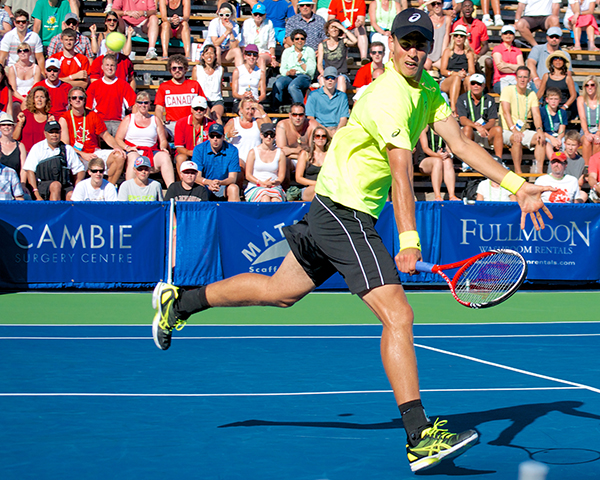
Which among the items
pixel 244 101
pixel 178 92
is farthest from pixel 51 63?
pixel 244 101

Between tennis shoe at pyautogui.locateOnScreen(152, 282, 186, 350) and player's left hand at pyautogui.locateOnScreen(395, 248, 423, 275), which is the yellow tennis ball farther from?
player's left hand at pyautogui.locateOnScreen(395, 248, 423, 275)

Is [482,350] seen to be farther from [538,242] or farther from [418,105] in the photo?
[538,242]

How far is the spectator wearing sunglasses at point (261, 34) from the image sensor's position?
1552 cm

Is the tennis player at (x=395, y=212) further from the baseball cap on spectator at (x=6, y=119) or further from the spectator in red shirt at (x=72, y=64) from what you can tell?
the spectator in red shirt at (x=72, y=64)

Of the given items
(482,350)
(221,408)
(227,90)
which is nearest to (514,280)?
(221,408)

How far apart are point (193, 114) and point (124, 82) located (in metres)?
1.53

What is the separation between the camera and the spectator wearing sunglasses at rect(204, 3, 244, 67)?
15484 millimetres

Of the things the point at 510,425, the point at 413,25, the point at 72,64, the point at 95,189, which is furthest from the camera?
the point at 72,64

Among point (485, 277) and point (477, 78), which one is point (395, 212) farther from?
point (477, 78)

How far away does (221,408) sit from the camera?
4941mm

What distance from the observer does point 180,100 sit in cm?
1380

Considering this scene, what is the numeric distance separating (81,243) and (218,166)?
241 cm

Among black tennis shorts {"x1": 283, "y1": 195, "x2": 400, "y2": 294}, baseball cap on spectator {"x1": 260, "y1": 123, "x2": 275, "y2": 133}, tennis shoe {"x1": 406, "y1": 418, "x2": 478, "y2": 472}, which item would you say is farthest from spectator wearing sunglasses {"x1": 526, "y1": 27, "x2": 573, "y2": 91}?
tennis shoe {"x1": 406, "y1": 418, "x2": 478, "y2": 472}

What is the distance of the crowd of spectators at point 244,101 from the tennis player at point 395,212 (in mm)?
7937
